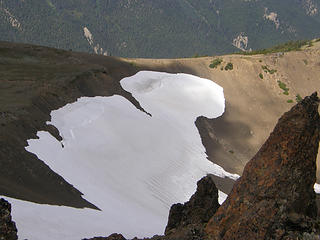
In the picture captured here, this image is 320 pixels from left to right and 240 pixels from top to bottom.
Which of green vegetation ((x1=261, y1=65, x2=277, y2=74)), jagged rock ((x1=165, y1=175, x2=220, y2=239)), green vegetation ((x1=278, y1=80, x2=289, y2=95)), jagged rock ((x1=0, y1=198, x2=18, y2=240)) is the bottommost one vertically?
jagged rock ((x1=0, y1=198, x2=18, y2=240))

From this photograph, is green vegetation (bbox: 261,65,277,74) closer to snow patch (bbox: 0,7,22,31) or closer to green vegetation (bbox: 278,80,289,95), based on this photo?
green vegetation (bbox: 278,80,289,95)

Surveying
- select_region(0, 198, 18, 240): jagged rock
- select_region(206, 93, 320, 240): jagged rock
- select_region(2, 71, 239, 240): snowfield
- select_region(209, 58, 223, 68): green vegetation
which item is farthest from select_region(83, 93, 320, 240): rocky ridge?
select_region(209, 58, 223, 68): green vegetation

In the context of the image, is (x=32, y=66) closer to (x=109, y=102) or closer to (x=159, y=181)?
(x=109, y=102)

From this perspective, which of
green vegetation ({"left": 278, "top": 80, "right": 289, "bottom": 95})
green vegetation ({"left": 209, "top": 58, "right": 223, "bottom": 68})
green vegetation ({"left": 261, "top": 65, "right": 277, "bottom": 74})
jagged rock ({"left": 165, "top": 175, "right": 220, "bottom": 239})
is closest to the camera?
jagged rock ({"left": 165, "top": 175, "right": 220, "bottom": 239})

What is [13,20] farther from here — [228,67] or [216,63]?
[228,67]

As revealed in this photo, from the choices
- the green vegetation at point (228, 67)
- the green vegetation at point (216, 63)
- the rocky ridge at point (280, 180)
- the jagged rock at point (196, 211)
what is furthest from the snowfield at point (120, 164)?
the green vegetation at point (216, 63)

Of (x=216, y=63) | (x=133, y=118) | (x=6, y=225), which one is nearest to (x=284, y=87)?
(x=216, y=63)

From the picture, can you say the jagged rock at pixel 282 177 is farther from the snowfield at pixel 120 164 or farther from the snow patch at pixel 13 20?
the snow patch at pixel 13 20
